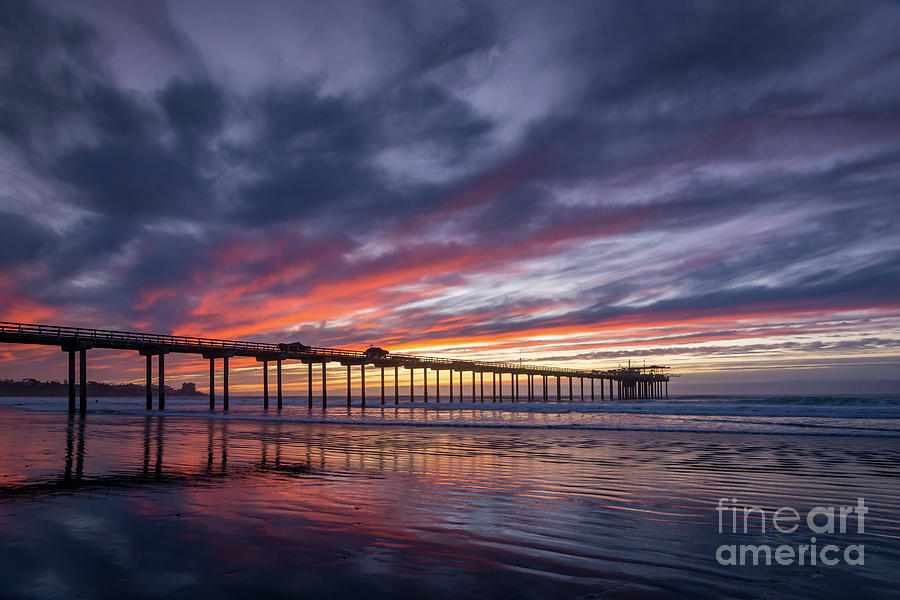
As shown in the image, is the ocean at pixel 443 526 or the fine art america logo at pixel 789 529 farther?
the fine art america logo at pixel 789 529

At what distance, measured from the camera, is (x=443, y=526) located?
601cm

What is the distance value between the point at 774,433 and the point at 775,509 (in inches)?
687

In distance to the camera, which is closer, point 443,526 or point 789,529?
point 443,526

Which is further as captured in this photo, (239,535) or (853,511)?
(853,511)

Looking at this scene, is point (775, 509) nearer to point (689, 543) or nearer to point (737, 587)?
point (689, 543)

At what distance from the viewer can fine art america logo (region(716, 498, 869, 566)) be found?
4.99 meters

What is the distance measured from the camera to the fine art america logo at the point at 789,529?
16.4 ft

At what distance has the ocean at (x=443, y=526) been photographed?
4133 millimetres

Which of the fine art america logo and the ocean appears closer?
the ocean

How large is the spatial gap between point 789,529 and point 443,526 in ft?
13.0

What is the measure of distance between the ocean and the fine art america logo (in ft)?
0.11

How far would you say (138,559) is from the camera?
4680 millimetres

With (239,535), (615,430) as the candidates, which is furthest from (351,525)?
(615,430)

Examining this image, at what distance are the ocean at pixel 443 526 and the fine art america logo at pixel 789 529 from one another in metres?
0.03
